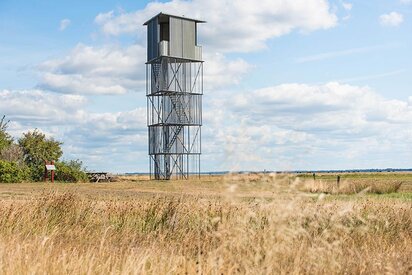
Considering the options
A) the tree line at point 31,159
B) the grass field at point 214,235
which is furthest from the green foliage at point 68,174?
the grass field at point 214,235

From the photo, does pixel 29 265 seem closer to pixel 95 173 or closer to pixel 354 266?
pixel 354 266

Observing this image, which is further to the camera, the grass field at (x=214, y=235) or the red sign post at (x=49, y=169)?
the red sign post at (x=49, y=169)

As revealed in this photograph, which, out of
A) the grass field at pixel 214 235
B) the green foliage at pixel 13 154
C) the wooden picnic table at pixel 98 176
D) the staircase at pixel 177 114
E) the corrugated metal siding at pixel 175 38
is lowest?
the grass field at pixel 214 235

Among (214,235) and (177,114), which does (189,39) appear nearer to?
(177,114)

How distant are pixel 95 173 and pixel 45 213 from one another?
34.1 metres

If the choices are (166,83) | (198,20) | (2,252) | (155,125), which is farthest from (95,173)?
(2,252)

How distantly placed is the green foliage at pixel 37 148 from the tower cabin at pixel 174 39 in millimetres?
10348

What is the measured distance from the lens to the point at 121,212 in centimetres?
1348

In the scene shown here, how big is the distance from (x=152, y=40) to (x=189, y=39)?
3.01 metres

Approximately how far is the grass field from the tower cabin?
31801mm

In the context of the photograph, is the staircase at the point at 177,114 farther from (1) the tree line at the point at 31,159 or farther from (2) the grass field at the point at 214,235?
(2) the grass field at the point at 214,235

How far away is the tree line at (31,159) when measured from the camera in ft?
131

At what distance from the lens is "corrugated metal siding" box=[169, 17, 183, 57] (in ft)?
152

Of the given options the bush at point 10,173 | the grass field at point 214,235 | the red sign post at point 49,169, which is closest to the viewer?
the grass field at point 214,235
